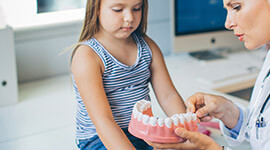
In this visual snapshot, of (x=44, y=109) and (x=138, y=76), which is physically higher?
(x=138, y=76)

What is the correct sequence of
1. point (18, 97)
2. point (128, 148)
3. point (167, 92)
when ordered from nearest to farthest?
point (128, 148) → point (167, 92) → point (18, 97)

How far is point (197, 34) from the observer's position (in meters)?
2.10

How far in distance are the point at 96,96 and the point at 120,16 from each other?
245mm

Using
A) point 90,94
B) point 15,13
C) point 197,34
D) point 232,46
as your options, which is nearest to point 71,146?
point 90,94

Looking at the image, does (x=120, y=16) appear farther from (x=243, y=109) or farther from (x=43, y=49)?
(x=43, y=49)

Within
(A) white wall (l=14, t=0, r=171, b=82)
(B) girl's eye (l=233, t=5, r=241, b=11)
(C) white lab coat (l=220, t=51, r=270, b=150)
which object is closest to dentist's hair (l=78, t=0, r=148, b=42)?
(B) girl's eye (l=233, t=5, r=241, b=11)

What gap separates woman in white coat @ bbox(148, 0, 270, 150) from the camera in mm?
933

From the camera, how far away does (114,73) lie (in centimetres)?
114

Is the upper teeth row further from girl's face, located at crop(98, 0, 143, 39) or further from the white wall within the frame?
the white wall

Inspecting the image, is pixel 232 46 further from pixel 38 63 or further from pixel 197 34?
pixel 38 63

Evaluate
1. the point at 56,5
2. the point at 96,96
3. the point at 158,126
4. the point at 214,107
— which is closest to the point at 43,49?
the point at 56,5

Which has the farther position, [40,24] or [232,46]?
[232,46]

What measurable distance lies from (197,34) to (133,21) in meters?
1.07

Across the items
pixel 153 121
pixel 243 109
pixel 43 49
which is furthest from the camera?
pixel 43 49
